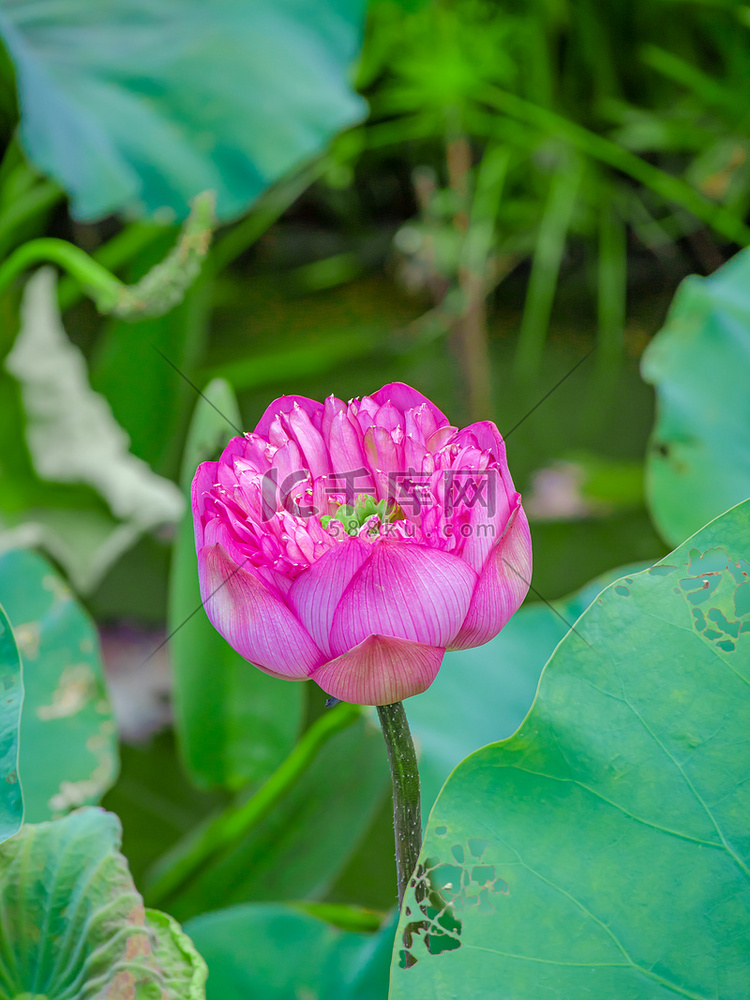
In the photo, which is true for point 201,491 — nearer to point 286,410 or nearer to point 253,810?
point 286,410

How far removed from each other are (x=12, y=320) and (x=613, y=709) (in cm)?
117

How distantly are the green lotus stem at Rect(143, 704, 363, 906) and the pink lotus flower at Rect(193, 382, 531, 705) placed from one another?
A: 269mm

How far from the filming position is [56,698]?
54 centimetres

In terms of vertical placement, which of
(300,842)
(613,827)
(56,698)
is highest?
(613,827)

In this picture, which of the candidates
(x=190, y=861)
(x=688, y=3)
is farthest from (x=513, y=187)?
(x=190, y=861)

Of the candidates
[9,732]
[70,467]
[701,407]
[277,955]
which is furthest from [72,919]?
[70,467]

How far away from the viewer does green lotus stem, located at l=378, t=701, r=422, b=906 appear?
0.26 metres

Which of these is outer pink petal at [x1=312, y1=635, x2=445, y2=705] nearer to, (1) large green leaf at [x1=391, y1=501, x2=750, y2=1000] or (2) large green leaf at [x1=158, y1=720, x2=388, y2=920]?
(1) large green leaf at [x1=391, y1=501, x2=750, y2=1000]

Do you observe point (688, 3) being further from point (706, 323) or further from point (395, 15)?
point (706, 323)

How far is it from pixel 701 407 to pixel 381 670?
1.70 ft

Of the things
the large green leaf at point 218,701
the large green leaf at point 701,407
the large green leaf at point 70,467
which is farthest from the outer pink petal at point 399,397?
the large green leaf at point 70,467

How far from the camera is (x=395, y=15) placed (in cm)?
164

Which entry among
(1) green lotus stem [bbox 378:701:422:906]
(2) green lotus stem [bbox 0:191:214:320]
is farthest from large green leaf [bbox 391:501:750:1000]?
(2) green lotus stem [bbox 0:191:214:320]

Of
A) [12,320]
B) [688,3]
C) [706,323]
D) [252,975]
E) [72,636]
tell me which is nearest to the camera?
[252,975]
